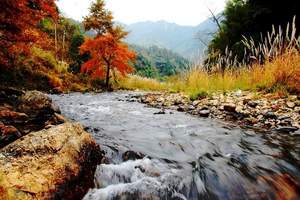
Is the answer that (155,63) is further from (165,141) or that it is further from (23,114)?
(165,141)

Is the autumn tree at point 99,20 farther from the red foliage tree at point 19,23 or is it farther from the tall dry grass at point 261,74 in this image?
the red foliage tree at point 19,23

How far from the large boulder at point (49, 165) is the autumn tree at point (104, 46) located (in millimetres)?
15261

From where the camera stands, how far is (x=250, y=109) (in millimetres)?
5660

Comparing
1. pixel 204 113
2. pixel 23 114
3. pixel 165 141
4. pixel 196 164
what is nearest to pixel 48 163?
pixel 196 164

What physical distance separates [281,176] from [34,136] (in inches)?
91.0

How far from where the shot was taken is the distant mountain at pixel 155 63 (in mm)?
63378

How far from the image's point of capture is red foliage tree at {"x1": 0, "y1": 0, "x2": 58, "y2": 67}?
278 inches

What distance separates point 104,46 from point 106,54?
28.3 inches

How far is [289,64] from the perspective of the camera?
617 cm

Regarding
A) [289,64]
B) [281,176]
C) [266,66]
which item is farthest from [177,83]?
[281,176]

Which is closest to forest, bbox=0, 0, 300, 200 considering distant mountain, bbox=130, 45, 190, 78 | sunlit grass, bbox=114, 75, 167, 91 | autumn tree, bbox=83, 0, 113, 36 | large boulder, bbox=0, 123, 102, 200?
large boulder, bbox=0, 123, 102, 200

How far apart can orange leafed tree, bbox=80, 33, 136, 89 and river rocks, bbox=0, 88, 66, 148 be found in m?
11.7

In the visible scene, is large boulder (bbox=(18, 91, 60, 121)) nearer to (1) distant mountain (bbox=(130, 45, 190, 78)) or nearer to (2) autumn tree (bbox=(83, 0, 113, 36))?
(1) distant mountain (bbox=(130, 45, 190, 78))

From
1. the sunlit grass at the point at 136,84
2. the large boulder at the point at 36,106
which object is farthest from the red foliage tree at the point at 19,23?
the sunlit grass at the point at 136,84
